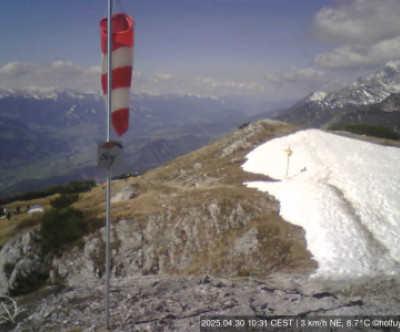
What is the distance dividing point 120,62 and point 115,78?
0.50 meters

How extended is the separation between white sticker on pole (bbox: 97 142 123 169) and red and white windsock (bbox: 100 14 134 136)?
682 mm

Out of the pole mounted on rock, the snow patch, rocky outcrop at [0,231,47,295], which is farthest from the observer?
rocky outcrop at [0,231,47,295]

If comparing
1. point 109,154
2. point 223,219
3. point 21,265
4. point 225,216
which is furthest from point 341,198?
point 21,265

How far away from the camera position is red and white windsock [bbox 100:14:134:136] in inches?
300

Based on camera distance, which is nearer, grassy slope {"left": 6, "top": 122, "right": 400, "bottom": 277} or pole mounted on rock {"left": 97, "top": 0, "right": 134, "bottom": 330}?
pole mounted on rock {"left": 97, "top": 0, "right": 134, "bottom": 330}

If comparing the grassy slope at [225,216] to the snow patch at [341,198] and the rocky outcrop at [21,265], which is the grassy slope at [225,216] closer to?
the snow patch at [341,198]

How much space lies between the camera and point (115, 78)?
7742mm

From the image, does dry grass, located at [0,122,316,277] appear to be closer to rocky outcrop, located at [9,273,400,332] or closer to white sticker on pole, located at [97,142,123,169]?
rocky outcrop, located at [9,273,400,332]

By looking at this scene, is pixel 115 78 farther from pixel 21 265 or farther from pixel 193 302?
pixel 21 265

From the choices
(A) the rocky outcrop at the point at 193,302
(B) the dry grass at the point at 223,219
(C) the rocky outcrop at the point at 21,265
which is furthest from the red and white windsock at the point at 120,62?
(C) the rocky outcrop at the point at 21,265

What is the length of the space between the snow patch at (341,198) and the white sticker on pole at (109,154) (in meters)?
11.3

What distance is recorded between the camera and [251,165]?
96.3ft

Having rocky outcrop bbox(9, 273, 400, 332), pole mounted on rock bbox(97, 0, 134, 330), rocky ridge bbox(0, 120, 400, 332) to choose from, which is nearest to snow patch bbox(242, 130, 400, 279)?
rocky ridge bbox(0, 120, 400, 332)

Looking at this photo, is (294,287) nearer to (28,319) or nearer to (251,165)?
(28,319)
